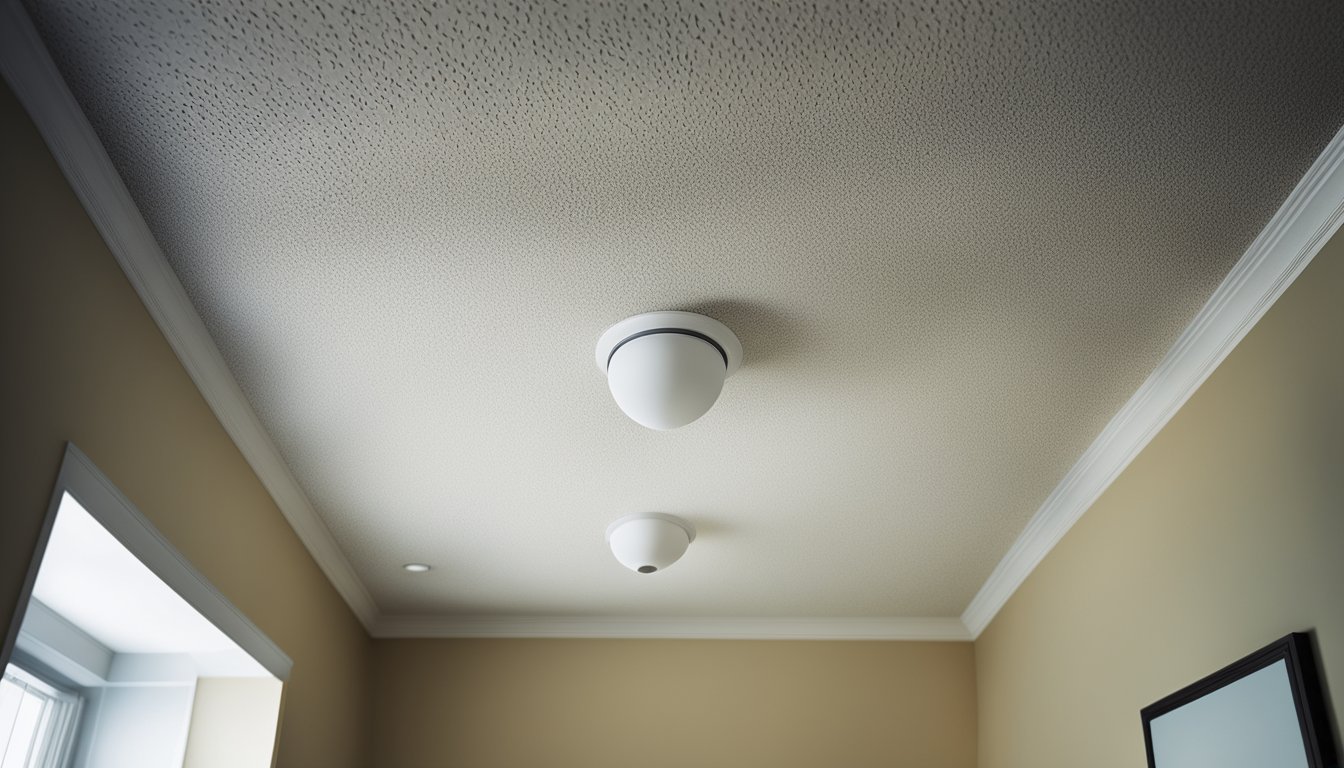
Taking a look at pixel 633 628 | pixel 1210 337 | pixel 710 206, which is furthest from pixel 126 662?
pixel 1210 337

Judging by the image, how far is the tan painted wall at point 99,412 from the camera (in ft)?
5.89

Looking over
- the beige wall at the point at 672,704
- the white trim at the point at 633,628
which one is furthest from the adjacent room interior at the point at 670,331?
the white trim at the point at 633,628

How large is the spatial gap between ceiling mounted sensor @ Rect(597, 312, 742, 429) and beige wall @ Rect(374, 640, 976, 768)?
7.65 ft

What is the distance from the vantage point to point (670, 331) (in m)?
2.40

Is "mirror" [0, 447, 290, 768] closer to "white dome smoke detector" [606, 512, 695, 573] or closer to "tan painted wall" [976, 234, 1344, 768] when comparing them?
"white dome smoke detector" [606, 512, 695, 573]

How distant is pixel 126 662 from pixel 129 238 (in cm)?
154

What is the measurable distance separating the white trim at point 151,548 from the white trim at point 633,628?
4.30 feet

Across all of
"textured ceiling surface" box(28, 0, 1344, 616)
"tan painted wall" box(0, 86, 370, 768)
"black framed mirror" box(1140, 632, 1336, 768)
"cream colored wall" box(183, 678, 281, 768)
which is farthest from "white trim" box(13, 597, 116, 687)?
"black framed mirror" box(1140, 632, 1336, 768)

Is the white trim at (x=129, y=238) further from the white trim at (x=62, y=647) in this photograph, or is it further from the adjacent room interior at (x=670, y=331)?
the white trim at (x=62, y=647)

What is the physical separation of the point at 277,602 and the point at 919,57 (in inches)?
98.7

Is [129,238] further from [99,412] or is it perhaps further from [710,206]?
[710,206]

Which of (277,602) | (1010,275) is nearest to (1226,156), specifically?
(1010,275)

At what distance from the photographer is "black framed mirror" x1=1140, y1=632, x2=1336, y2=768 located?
6.50 ft

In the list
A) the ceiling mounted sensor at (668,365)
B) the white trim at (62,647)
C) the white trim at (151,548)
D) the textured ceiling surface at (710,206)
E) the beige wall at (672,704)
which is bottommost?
the white trim at (62,647)
